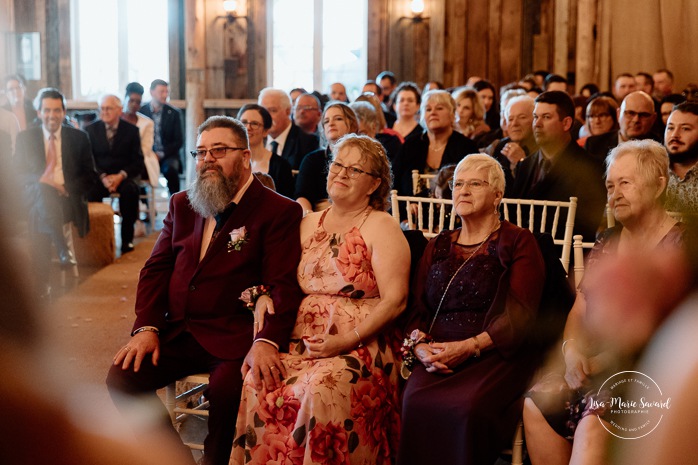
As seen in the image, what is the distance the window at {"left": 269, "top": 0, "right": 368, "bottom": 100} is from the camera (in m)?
11.2

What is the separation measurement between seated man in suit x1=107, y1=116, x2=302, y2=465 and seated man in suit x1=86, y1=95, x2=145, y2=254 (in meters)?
4.40

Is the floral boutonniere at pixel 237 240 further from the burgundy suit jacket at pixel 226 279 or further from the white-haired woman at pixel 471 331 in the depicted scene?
the white-haired woman at pixel 471 331

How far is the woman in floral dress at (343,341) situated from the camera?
8.84 feet

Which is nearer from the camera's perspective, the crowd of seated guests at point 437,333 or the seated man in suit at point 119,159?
the crowd of seated guests at point 437,333

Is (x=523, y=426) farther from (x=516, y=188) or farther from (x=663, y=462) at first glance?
(x=516, y=188)

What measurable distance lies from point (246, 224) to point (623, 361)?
4.29 ft

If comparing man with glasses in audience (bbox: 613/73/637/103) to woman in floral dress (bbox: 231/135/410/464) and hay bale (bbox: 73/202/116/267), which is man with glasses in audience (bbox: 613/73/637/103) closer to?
hay bale (bbox: 73/202/116/267)

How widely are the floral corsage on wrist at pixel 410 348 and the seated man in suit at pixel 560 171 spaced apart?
1381 millimetres

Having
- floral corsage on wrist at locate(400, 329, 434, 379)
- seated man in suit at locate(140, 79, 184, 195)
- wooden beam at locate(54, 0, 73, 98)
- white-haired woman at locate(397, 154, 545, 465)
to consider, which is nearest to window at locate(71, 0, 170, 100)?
wooden beam at locate(54, 0, 73, 98)

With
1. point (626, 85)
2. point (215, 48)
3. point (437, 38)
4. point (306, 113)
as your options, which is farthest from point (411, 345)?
point (215, 48)

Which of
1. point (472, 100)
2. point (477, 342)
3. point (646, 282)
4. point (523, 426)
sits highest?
point (472, 100)

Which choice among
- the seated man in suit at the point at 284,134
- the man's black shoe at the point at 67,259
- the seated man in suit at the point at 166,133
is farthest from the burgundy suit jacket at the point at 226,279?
the seated man in suit at the point at 166,133

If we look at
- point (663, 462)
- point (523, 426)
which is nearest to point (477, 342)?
point (523, 426)

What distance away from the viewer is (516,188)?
434 centimetres
